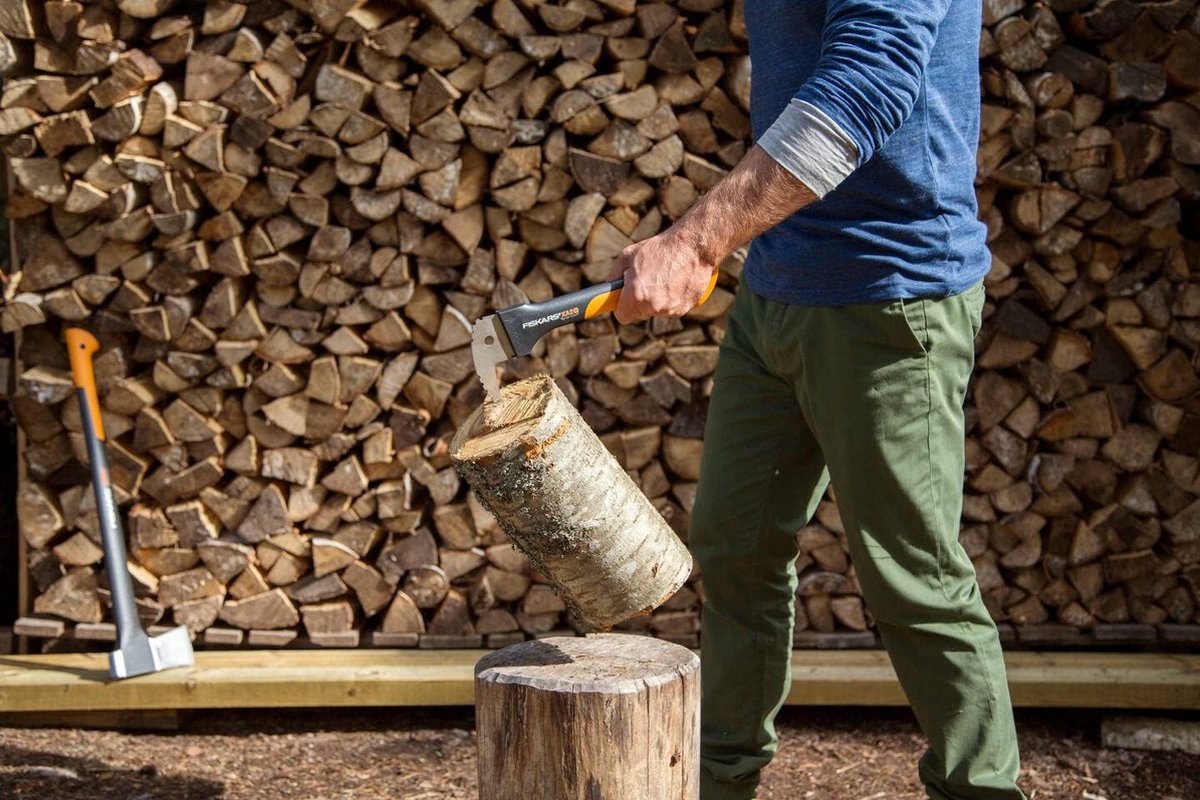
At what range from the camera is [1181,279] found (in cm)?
332

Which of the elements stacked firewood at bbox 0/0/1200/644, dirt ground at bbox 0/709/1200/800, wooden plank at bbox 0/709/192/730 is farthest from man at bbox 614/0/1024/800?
wooden plank at bbox 0/709/192/730

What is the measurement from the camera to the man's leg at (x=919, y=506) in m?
2.13

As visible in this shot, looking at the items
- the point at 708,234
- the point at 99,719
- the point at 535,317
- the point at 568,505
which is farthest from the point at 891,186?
the point at 99,719

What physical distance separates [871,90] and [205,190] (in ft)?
6.55

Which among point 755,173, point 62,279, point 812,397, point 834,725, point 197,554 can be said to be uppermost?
point 62,279

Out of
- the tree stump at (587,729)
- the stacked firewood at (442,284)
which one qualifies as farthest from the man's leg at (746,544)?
the stacked firewood at (442,284)

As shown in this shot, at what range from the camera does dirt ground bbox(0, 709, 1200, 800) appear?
2982 millimetres

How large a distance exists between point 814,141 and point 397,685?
1968 mm

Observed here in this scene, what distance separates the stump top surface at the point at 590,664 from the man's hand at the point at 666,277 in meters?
0.58

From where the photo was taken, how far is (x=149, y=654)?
3225 millimetres

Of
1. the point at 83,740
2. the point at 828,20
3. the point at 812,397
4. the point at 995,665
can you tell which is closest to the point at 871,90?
the point at 828,20

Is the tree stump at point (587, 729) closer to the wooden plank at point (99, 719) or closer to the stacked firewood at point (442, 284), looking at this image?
the stacked firewood at point (442, 284)

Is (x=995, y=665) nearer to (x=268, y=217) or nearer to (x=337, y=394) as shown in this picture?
(x=337, y=394)

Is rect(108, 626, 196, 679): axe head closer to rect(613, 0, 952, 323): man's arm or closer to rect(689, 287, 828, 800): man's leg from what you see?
rect(689, 287, 828, 800): man's leg
